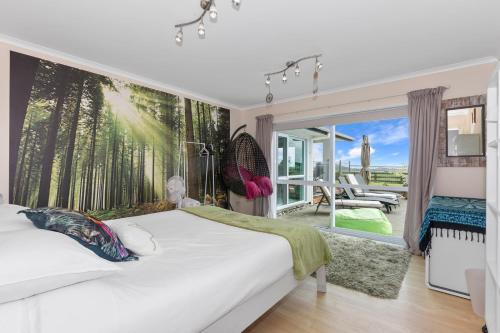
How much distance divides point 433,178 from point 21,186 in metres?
4.81

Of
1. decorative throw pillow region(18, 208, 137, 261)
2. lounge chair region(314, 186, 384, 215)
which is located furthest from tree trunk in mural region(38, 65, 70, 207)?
lounge chair region(314, 186, 384, 215)

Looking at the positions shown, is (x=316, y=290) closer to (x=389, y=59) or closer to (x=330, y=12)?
(x=330, y=12)

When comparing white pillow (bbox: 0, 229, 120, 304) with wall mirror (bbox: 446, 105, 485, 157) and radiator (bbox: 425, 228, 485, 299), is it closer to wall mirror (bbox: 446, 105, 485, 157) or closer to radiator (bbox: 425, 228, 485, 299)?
radiator (bbox: 425, 228, 485, 299)

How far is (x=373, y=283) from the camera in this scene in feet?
8.20

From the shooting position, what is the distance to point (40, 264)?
0.95 metres

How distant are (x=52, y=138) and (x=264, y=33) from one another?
257 centimetres

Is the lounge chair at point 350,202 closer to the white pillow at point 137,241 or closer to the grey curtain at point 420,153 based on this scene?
the grey curtain at point 420,153

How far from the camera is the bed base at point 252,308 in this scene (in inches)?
55.4

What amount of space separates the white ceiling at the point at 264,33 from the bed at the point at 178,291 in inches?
66.7

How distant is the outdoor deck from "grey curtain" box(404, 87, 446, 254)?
3.36 ft

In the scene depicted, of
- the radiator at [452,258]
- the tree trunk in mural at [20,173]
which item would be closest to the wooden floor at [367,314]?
the radiator at [452,258]

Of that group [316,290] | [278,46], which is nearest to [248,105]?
[278,46]

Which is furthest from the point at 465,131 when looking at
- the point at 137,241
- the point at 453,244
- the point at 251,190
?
the point at 137,241

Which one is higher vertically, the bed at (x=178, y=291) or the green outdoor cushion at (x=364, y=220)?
the bed at (x=178, y=291)
